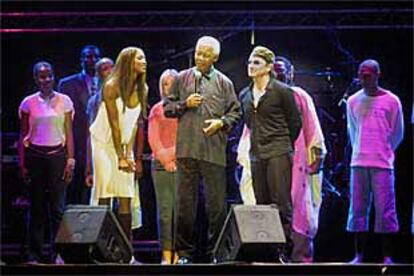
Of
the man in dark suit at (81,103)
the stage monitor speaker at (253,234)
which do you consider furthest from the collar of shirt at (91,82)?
the stage monitor speaker at (253,234)

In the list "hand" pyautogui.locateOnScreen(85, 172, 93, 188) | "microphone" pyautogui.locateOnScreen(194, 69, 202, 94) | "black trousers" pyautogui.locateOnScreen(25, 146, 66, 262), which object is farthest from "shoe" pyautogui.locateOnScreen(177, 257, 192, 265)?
"hand" pyautogui.locateOnScreen(85, 172, 93, 188)

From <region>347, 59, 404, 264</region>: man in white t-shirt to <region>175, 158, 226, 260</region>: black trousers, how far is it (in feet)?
4.80

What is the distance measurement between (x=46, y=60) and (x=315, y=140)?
3.10 m

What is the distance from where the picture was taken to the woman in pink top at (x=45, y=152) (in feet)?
22.8

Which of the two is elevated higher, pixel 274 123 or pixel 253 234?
pixel 274 123

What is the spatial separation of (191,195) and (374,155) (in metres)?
1.76

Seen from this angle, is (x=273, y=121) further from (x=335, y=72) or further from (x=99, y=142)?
(x=335, y=72)

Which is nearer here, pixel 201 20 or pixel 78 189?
pixel 78 189

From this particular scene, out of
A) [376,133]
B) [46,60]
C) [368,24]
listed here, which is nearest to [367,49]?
[368,24]

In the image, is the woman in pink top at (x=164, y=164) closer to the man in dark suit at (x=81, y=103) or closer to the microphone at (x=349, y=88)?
the man in dark suit at (x=81, y=103)

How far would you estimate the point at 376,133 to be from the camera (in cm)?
693

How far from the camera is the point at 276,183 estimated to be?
612cm

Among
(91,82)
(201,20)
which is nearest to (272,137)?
(91,82)

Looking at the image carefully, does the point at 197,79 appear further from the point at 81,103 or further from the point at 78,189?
the point at 78,189
